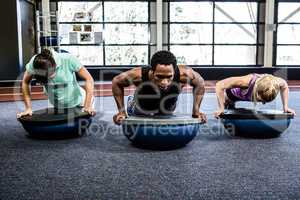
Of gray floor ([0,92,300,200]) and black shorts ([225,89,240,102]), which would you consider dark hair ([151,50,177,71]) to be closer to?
gray floor ([0,92,300,200])

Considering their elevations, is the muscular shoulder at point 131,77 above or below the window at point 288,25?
below

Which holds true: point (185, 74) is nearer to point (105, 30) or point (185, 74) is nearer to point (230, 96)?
point (230, 96)

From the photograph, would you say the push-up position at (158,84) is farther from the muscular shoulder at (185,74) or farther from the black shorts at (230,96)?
the black shorts at (230,96)

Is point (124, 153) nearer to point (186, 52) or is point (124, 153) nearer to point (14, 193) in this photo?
Result: point (14, 193)

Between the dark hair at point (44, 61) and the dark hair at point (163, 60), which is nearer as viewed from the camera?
the dark hair at point (163, 60)

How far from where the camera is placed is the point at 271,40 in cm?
819

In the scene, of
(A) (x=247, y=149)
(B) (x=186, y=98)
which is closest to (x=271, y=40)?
(B) (x=186, y=98)

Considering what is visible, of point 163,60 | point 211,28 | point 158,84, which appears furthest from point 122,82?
point 211,28

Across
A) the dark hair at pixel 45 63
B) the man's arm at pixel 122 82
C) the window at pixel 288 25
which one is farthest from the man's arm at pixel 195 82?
the window at pixel 288 25

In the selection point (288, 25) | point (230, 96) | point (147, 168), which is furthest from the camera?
point (288, 25)

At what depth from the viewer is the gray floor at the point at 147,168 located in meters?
1.71

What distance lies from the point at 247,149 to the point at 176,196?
42.1 inches

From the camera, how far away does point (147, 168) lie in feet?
6.88

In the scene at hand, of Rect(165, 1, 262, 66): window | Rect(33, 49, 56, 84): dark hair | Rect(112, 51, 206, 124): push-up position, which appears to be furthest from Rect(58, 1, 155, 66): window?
Rect(112, 51, 206, 124): push-up position
